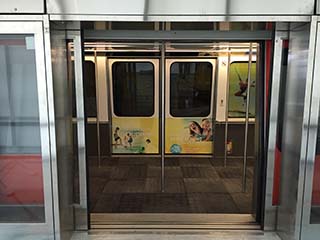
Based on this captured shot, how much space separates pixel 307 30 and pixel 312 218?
1414mm

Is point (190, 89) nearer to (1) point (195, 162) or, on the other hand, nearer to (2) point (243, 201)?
(1) point (195, 162)

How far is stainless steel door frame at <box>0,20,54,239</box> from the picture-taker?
6.69ft

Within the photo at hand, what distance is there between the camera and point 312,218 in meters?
2.37

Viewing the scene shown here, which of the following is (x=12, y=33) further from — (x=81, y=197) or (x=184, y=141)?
(x=184, y=141)

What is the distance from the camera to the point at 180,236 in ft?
8.66

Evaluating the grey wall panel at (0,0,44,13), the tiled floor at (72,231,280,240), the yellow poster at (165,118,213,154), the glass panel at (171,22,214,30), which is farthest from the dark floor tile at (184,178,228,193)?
the grey wall panel at (0,0,44,13)

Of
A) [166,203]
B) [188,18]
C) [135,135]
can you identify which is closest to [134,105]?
[135,135]

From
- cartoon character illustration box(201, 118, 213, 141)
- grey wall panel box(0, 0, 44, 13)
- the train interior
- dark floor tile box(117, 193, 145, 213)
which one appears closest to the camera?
grey wall panel box(0, 0, 44, 13)

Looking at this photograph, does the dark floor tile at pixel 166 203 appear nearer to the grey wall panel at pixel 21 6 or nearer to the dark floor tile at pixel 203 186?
the dark floor tile at pixel 203 186

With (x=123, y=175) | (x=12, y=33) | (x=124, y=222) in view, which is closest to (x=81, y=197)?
(x=124, y=222)

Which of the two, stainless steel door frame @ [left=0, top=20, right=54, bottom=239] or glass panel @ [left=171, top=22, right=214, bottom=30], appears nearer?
stainless steel door frame @ [left=0, top=20, right=54, bottom=239]

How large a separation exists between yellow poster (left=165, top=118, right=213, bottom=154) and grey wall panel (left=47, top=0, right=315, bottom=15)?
3741 millimetres

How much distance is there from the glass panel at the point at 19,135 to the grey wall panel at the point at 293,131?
6.36ft

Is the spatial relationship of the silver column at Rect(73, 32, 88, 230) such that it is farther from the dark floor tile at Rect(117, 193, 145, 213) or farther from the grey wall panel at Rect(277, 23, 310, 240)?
the grey wall panel at Rect(277, 23, 310, 240)
